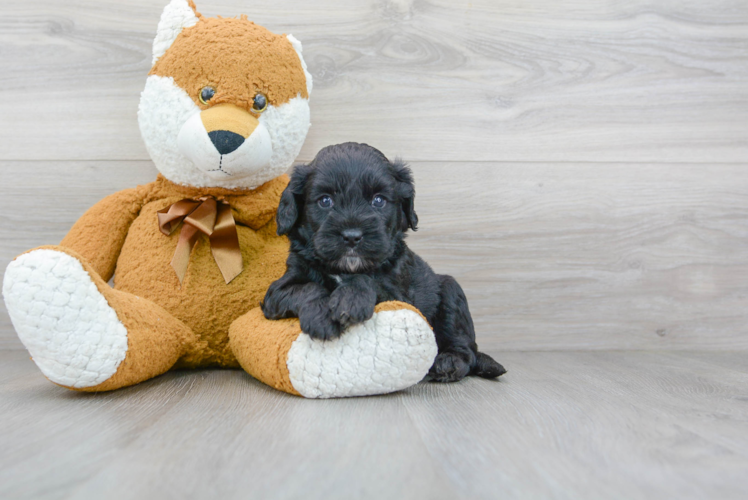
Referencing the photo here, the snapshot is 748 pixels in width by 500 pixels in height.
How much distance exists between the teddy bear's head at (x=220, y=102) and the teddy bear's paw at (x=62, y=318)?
43 cm

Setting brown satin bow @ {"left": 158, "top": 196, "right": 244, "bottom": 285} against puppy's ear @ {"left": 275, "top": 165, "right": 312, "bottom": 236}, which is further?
brown satin bow @ {"left": 158, "top": 196, "right": 244, "bottom": 285}

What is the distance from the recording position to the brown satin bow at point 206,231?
153 cm

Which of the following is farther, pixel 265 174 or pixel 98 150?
pixel 98 150

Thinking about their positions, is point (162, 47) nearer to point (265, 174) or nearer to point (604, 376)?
point (265, 174)

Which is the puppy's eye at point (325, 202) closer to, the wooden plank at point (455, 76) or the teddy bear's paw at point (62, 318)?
the teddy bear's paw at point (62, 318)

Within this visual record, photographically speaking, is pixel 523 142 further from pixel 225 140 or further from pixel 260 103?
pixel 225 140

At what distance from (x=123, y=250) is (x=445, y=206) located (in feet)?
3.57

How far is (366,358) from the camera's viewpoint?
122 centimetres

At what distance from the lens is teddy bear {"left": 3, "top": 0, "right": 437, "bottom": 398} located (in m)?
1.22

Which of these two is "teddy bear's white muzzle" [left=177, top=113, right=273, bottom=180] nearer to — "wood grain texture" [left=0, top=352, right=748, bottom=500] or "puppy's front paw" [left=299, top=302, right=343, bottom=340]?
"puppy's front paw" [left=299, top=302, right=343, bottom=340]

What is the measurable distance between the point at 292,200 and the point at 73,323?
56 cm

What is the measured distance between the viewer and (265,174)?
1579mm

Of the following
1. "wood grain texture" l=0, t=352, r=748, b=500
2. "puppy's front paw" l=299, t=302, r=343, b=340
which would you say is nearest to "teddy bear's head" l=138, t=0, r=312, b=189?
"puppy's front paw" l=299, t=302, r=343, b=340

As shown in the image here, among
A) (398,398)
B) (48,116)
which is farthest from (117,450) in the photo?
(48,116)
